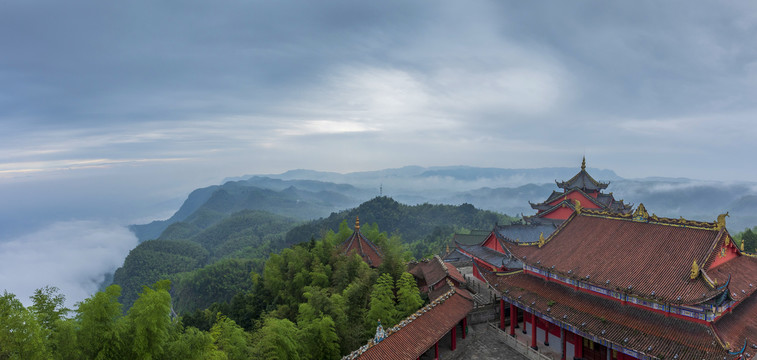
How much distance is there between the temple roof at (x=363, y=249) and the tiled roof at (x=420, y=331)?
31.1ft

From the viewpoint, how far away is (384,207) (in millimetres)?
124438

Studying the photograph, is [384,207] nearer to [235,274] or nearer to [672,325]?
[235,274]

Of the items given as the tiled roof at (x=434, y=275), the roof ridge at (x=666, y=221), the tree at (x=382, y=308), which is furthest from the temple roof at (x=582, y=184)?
the tree at (x=382, y=308)

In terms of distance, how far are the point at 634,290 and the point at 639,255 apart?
2377 mm

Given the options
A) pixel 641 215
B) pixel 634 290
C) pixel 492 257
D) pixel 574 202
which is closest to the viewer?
pixel 634 290

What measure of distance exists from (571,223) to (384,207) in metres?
103

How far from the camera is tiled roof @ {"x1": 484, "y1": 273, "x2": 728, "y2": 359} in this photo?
1344 centimetres

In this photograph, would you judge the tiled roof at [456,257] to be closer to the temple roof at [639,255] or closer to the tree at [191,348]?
the temple roof at [639,255]

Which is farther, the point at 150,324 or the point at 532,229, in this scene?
the point at 532,229

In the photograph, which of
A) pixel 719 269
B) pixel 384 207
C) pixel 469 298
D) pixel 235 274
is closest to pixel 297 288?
pixel 469 298

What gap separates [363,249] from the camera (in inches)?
A: 1200

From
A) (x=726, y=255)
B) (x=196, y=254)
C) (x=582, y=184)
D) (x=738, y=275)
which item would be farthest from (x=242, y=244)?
(x=738, y=275)

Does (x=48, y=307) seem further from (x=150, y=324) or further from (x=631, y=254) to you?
(x=631, y=254)

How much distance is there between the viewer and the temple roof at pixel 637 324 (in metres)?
13.4
